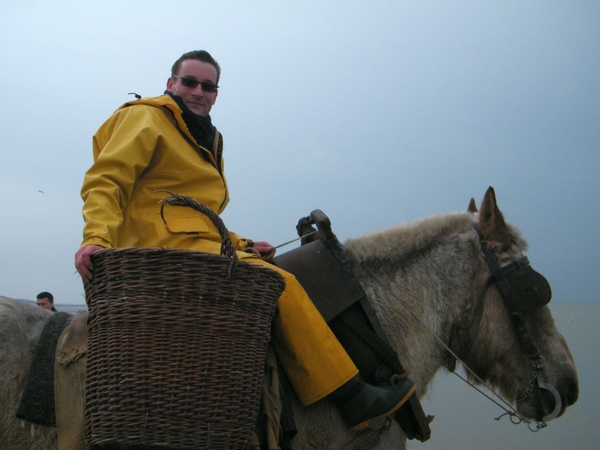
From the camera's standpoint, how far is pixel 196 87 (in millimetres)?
3363

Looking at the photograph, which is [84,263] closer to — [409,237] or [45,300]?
[409,237]

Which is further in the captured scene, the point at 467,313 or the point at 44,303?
the point at 44,303

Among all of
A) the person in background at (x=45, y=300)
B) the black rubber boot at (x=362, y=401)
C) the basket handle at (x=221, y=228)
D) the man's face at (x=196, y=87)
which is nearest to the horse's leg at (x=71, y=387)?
the basket handle at (x=221, y=228)

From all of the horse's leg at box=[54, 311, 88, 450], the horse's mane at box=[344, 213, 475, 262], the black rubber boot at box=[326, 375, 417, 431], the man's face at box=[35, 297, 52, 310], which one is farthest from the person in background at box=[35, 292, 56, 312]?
the black rubber boot at box=[326, 375, 417, 431]

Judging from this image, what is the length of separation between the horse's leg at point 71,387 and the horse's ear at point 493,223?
226cm

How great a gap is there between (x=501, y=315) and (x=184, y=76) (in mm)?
2363

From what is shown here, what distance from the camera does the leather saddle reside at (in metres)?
2.85

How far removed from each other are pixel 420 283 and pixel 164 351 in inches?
62.2

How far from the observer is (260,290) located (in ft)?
7.79

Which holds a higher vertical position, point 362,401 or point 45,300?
point 362,401

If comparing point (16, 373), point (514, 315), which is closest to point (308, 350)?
point (514, 315)

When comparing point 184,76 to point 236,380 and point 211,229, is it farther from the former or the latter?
point 236,380

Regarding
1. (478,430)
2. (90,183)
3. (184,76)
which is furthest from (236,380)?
(478,430)

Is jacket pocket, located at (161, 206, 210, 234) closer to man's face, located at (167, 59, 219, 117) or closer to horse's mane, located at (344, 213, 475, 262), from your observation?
man's face, located at (167, 59, 219, 117)
